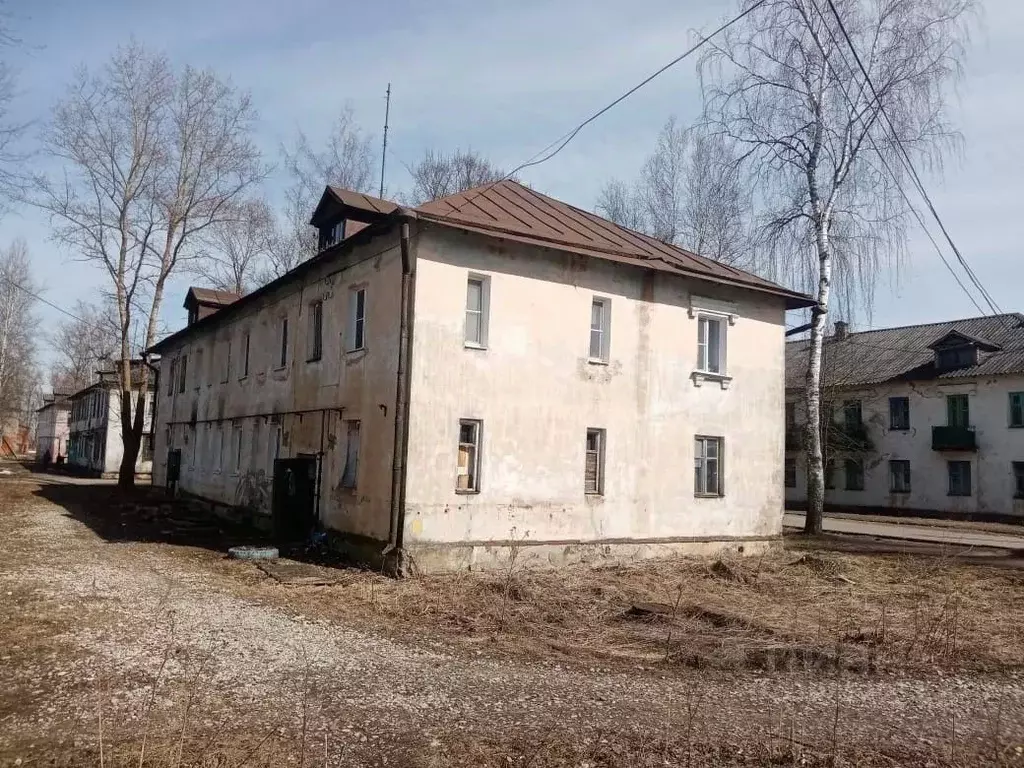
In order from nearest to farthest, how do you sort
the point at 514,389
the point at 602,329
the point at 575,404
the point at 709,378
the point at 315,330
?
1. the point at 514,389
2. the point at 575,404
3. the point at 602,329
4. the point at 709,378
5. the point at 315,330

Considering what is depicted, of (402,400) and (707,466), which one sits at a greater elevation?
(402,400)

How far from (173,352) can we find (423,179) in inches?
517

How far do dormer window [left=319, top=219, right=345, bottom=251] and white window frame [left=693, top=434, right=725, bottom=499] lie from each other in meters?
9.06

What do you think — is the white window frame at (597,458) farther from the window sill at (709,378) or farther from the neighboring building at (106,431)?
the neighboring building at (106,431)

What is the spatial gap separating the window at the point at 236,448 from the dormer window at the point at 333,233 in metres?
6.08

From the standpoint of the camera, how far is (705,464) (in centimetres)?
1664

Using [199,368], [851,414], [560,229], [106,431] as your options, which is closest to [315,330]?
[560,229]

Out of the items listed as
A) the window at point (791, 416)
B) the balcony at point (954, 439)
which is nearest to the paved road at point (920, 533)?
the balcony at point (954, 439)

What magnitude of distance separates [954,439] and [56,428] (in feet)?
232

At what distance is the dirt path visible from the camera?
5.27 meters

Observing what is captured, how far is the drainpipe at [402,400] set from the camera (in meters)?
12.7

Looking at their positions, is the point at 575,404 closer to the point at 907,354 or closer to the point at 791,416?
the point at 791,416

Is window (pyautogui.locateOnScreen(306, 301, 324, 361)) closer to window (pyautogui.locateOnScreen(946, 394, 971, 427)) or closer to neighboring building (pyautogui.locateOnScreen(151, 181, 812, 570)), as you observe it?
neighboring building (pyautogui.locateOnScreen(151, 181, 812, 570))

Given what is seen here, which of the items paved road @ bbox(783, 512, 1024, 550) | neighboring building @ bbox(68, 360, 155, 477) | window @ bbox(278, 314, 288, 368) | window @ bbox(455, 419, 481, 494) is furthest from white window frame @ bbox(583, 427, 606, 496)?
neighboring building @ bbox(68, 360, 155, 477)
